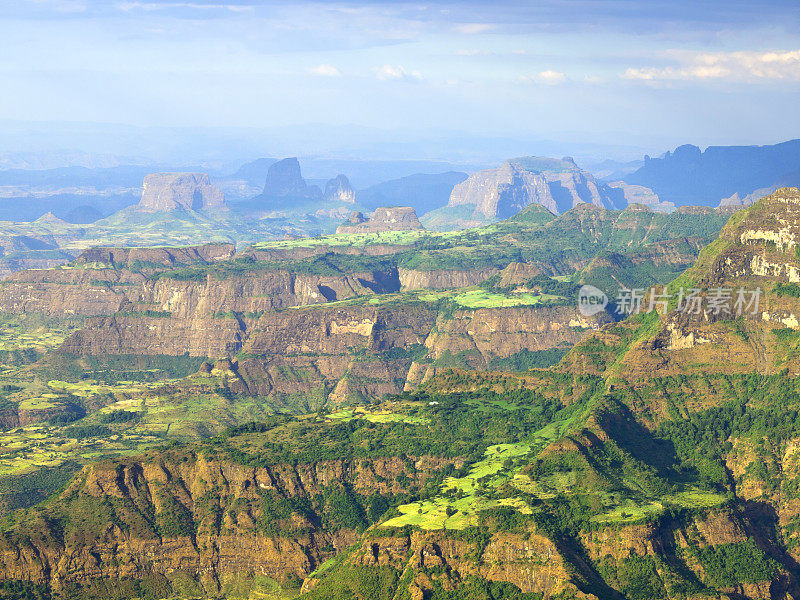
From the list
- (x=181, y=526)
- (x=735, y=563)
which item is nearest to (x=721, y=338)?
(x=735, y=563)

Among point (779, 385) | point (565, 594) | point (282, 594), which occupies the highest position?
point (779, 385)

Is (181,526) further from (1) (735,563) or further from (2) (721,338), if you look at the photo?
(2) (721,338)

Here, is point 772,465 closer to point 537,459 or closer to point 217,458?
point 537,459

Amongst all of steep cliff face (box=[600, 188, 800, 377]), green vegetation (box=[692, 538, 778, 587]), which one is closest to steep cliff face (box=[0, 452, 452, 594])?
green vegetation (box=[692, 538, 778, 587])

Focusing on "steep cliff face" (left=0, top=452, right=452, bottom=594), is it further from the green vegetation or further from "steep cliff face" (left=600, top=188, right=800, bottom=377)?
"steep cliff face" (left=600, top=188, right=800, bottom=377)

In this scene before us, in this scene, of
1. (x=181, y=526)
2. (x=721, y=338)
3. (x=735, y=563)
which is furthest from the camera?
(x=721, y=338)

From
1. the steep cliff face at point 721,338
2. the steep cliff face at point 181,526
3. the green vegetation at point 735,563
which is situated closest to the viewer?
the green vegetation at point 735,563

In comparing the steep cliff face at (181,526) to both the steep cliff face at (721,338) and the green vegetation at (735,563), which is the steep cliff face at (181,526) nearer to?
the green vegetation at (735,563)

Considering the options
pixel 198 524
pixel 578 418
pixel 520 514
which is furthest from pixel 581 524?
pixel 198 524

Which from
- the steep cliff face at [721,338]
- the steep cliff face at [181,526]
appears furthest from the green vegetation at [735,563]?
the steep cliff face at [181,526]

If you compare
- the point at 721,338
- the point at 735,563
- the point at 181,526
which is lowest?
the point at 181,526

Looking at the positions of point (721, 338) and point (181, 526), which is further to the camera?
point (721, 338)
